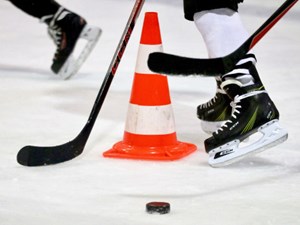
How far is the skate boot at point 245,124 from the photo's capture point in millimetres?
2889

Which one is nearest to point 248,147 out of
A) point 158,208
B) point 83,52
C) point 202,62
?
point 202,62

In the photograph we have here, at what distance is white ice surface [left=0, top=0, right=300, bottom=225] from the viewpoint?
8.12 ft

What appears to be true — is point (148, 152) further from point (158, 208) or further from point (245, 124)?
point (158, 208)

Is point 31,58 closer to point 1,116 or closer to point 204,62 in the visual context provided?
point 1,116

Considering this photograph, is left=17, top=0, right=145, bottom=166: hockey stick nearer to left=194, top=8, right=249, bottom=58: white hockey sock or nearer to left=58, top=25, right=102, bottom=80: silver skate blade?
left=194, top=8, right=249, bottom=58: white hockey sock

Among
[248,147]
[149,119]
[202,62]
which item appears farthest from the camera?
[149,119]

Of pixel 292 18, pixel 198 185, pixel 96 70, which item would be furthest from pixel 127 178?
pixel 292 18

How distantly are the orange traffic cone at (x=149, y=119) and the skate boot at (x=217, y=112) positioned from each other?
4.0 inches

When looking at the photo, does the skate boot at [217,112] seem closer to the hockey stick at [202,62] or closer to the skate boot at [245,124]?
the skate boot at [245,124]

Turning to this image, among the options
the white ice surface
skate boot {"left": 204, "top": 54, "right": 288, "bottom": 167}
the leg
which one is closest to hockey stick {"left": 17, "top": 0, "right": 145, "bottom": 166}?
the white ice surface

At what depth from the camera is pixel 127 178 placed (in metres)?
2.82

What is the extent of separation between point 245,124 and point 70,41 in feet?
5.01

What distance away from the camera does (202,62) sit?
2771mm

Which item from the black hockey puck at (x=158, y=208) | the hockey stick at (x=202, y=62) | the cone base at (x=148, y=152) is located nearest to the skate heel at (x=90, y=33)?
the cone base at (x=148, y=152)
